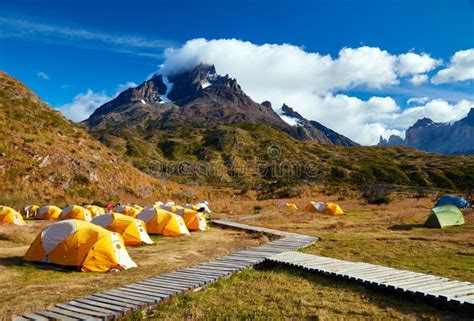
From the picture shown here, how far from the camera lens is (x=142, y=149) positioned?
15338 cm

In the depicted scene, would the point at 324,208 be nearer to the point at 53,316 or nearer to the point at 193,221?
the point at 193,221

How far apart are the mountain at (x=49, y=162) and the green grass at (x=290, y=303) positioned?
3126 cm

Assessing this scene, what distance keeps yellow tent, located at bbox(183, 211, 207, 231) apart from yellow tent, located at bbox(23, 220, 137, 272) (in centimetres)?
1093

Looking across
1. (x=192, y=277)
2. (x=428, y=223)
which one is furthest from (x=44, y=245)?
(x=428, y=223)

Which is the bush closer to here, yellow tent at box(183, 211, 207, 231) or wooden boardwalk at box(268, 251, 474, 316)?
yellow tent at box(183, 211, 207, 231)

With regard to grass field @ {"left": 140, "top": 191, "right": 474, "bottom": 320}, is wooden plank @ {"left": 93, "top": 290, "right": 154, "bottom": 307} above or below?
above

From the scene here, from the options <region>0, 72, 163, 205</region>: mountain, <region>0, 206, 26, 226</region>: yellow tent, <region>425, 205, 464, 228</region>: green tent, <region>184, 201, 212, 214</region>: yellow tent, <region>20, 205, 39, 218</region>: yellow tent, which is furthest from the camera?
<region>0, 72, 163, 205</region>: mountain

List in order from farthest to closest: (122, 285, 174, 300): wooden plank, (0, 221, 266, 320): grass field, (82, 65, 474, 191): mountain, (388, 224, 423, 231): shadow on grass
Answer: (82, 65, 474, 191): mountain
(388, 224, 423, 231): shadow on grass
(0, 221, 266, 320): grass field
(122, 285, 174, 300): wooden plank

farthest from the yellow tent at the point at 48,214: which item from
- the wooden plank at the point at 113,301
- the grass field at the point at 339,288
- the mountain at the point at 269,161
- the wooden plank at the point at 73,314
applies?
the mountain at the point at 269,161

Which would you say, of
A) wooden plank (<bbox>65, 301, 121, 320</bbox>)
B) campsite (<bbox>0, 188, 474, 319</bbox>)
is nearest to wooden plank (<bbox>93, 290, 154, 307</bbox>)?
campsite (<bbox>0, 188, 474, 319</bbox>)

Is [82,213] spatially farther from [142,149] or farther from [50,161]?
[142,149]

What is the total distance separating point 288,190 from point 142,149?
101 metres

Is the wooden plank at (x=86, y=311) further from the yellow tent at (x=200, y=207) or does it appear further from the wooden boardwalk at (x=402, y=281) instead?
the yellow tent at (x=200, y=207)

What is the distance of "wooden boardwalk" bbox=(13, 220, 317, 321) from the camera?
9109mm
